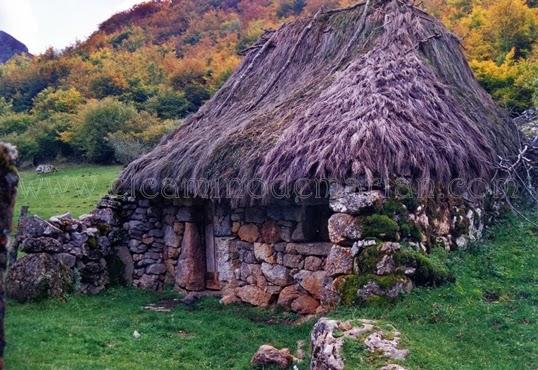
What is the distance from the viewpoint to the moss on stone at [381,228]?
6.57 meters

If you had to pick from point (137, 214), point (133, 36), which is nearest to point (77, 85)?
point (133, 36)

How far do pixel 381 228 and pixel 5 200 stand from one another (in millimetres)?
4001

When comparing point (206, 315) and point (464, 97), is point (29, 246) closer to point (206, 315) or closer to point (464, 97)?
point (206, 315)

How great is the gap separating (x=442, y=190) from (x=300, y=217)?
5.76 ft

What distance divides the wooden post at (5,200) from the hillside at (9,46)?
1859 inches

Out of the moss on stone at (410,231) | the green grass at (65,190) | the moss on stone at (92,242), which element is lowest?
the moss on stone at (92,242)

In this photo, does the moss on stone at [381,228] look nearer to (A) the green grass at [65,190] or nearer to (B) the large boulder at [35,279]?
(B) the large boulder at [35,279]

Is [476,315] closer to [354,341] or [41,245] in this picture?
[354,341]

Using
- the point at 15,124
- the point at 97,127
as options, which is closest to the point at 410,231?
the point at 97,127

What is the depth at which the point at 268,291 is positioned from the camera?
321 inches

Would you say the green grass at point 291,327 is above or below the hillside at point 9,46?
below

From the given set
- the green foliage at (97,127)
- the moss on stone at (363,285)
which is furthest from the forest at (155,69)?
the moss on stone at (363,285)

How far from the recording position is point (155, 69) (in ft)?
98.8

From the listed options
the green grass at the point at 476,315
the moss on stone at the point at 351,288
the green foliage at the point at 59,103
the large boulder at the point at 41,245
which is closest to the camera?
the green grass at the point at 476,315
